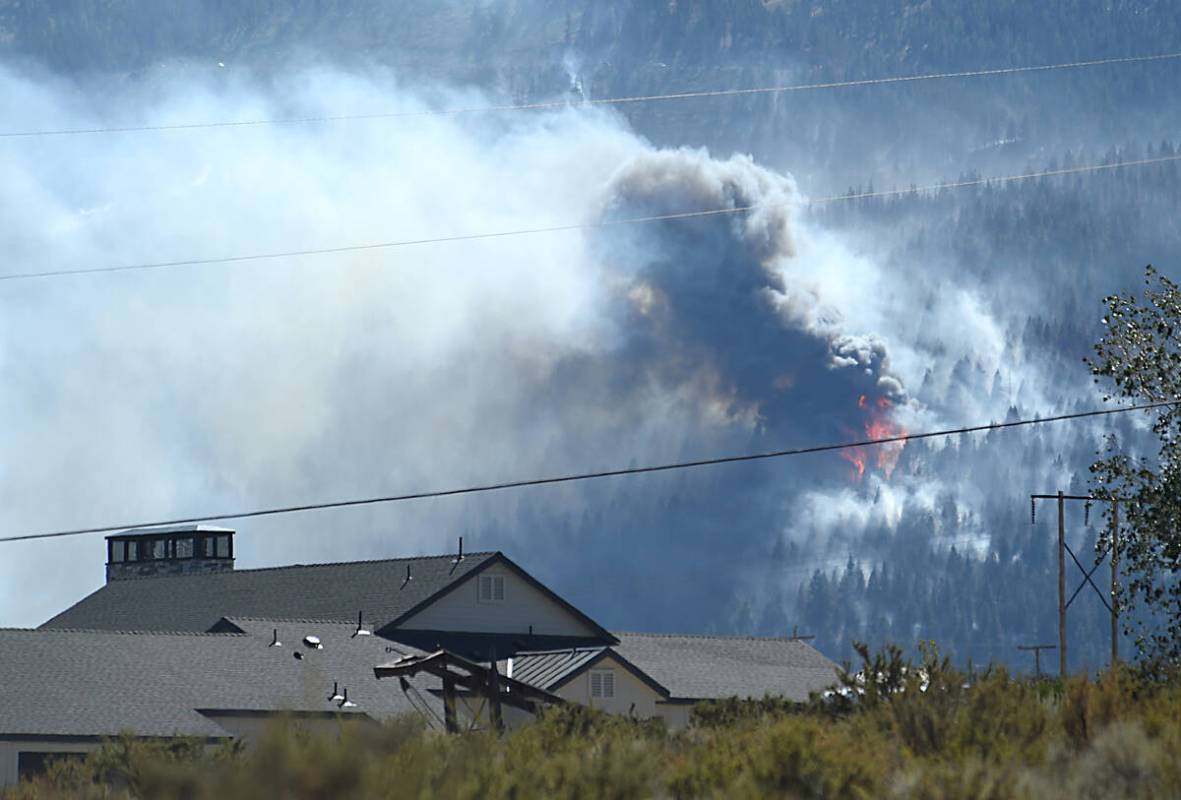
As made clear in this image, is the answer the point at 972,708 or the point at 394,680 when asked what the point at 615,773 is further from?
the point at 394,680

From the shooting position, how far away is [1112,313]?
141 ft

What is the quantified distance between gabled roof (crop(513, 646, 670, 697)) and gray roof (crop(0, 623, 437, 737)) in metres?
5.25

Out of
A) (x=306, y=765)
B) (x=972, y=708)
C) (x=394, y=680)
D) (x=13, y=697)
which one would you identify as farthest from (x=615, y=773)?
(x=394, y=680)

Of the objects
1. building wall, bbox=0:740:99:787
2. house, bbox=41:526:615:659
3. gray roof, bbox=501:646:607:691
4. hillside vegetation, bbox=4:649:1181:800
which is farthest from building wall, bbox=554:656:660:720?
hillside vegetation, bbox=4:649:1181:800

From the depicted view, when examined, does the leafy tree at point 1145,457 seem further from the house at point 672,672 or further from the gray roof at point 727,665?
the gray roof at point 727,665

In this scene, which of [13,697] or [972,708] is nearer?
[972,708]

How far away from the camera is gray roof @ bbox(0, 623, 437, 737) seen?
4497cm

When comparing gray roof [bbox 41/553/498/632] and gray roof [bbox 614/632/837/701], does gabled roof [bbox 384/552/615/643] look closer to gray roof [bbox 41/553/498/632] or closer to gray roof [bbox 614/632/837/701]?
gray roof [bbox 41/553/498/632]

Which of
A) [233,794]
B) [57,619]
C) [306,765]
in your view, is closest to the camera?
[233,794]

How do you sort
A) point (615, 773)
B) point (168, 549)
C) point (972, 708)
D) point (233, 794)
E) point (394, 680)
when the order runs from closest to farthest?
point (233, 794), point (615, 773), point (972, 708), point (394, 680), point (168, 549)

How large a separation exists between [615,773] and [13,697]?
106 ft

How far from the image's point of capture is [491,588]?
2530 inches

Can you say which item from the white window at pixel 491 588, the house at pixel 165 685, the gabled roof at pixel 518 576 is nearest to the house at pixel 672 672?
the gabled roof at pixel 518 576

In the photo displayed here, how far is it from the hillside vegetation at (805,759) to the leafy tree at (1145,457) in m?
17.0
